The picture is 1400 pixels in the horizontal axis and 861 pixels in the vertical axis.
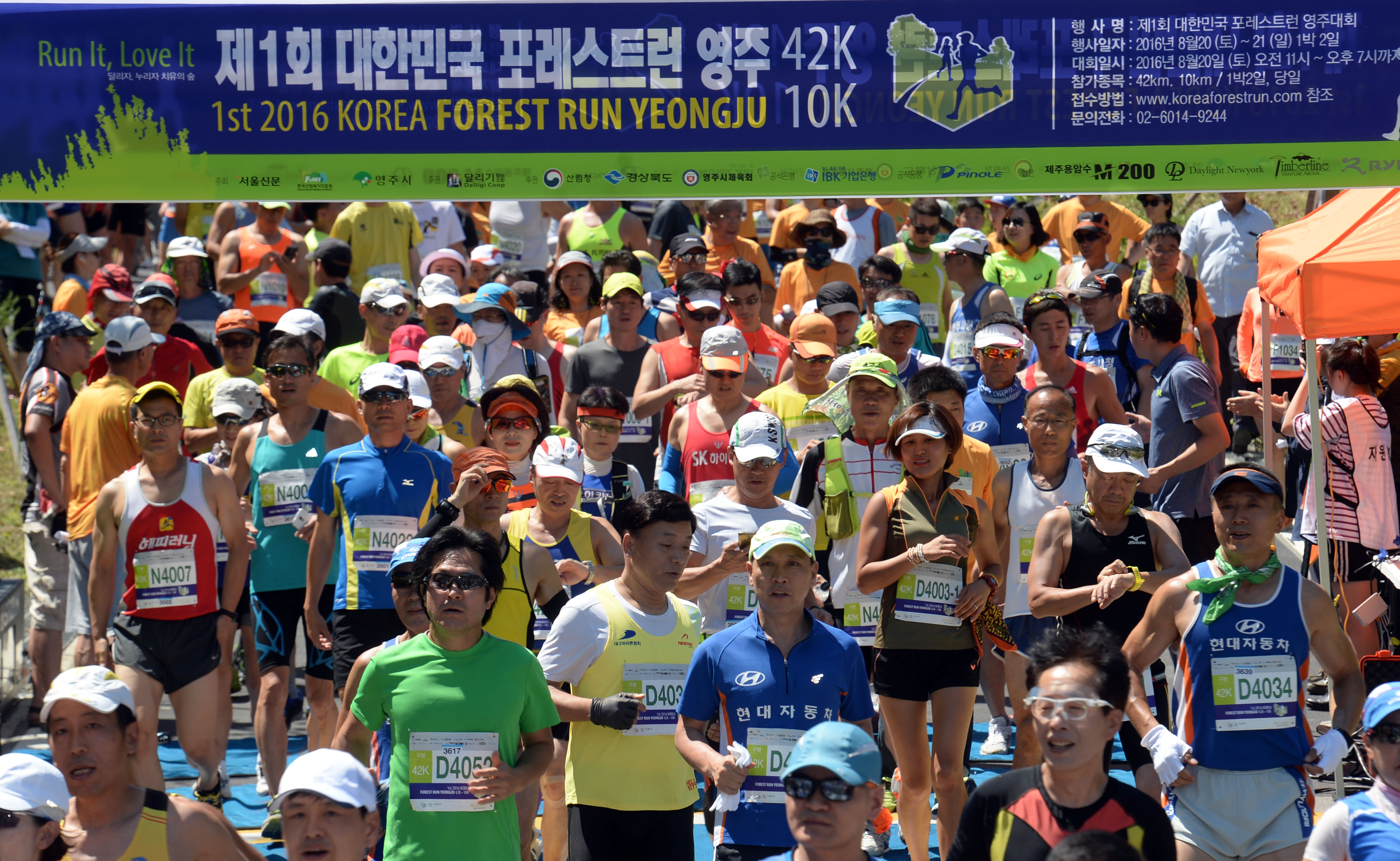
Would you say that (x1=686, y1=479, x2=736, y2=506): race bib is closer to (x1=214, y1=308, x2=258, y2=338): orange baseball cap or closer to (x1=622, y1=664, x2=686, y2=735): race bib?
(x1=622, y1=664, x2=686, y2=735): race bib

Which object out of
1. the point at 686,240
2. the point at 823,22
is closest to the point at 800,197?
the point at 823,22

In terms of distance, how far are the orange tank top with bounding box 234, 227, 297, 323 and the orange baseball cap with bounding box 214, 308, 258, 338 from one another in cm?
298

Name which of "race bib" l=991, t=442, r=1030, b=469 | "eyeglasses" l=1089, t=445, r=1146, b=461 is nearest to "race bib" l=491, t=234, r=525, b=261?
"race bib" l=991, t=442, r=1030, b=469

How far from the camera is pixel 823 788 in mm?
3910

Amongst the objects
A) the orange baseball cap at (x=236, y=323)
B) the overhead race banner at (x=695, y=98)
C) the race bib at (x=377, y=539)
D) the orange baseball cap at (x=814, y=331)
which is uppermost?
the overhead race banner at (x=695, y=98)

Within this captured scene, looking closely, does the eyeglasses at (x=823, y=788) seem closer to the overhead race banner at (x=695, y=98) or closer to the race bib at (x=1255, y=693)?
the race bib at (x=1255, y=693)

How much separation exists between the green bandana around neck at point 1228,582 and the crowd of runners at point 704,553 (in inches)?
0.7

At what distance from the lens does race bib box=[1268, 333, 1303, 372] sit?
9961 millimetres

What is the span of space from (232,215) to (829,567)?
8274 mm

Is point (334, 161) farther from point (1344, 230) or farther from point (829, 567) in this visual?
point (1344, 230)

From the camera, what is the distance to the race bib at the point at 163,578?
7.14 metres

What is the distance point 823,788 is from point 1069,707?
2.26 ft

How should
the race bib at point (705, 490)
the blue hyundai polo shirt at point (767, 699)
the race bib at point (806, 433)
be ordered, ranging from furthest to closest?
the race bib at point (806, 433), the race bib at point (705, 490), the blue hyundai polo shirt at point (767, 699)

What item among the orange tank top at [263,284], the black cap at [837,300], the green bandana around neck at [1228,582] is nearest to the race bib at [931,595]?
the green bandana around neck at [1228,582]
